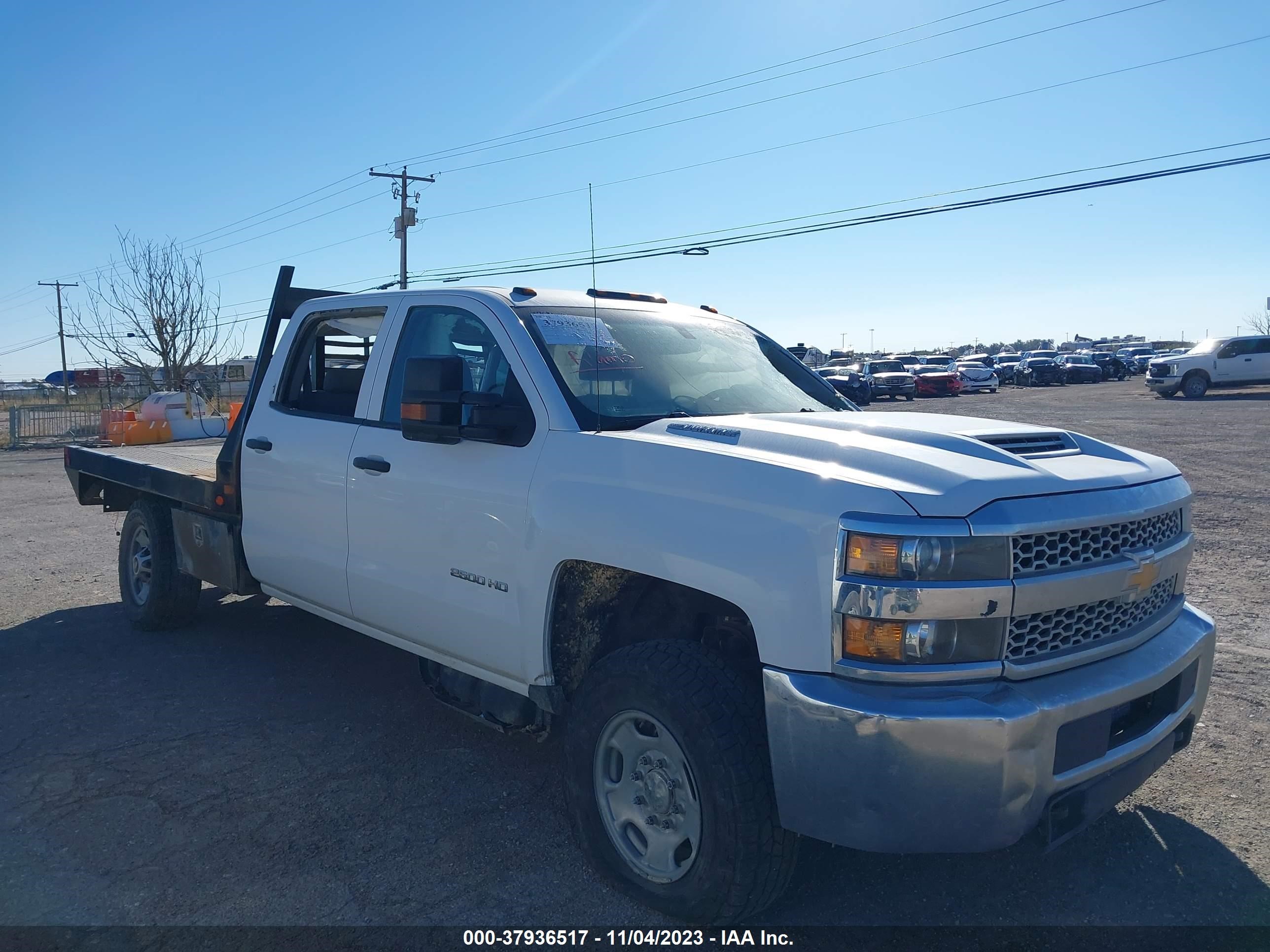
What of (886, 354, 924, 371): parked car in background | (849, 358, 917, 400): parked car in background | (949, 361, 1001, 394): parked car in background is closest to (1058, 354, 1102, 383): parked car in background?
(949, 361, 1001, 394): parked car in background

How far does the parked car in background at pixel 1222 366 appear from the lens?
32.2 m

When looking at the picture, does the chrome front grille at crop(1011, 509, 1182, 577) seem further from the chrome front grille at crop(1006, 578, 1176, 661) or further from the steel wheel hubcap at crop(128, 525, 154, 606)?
the steel wheel hubcap at crop(128, 525, 154, 606)

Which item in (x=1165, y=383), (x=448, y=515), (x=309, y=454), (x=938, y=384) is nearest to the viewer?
(x=448, y=515)

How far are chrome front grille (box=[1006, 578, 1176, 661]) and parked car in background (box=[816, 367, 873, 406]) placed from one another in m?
17.4

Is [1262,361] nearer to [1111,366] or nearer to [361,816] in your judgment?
[1111,366]

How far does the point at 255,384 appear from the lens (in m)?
5.29

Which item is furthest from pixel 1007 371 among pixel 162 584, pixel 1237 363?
pixel 162 584

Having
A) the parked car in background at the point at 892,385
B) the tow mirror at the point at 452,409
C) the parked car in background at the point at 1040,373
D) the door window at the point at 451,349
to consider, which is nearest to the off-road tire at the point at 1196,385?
the parked car in background at the point at 892,385

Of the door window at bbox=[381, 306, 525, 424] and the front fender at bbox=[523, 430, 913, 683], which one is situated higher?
the door window at bbox=[381, 306, 525, 424]

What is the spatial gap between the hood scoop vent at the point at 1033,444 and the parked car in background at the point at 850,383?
1711cm

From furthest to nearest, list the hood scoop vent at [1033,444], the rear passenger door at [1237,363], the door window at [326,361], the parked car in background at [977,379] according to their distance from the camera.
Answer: the parked car in background at [977,379]
the rear passenger door at [1237,363]
the door window at [326,361]
the hood scoop vent at [1033,444]

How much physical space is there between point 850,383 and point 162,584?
30.5 meters

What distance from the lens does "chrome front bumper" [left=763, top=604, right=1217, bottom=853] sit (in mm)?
2439

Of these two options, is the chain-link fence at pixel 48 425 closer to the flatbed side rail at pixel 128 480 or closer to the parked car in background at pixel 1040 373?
the flatbed side rail at pixel 128 480
